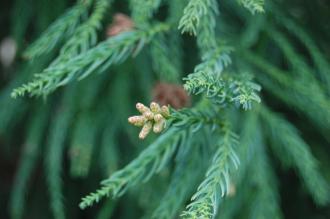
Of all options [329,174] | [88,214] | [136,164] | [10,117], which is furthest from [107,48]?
[88,214]

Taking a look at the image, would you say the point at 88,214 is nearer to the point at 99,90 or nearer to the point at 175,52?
the point at 99,90

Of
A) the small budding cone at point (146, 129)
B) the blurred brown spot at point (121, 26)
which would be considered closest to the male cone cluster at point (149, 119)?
the small budding cone at point (146, 129)

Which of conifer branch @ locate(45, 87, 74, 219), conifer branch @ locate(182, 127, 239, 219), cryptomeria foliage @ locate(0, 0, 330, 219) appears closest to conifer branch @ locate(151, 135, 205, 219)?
cryptomeria foliage @ locate(0, 0, 330, 219)

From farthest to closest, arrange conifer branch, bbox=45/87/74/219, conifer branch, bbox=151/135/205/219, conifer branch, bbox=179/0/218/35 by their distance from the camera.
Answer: conifer branch, bbox=45/87/74/219 < conifer branch, bbox=151/135/205/219 < conifer branch, bbox=179/0/218/35

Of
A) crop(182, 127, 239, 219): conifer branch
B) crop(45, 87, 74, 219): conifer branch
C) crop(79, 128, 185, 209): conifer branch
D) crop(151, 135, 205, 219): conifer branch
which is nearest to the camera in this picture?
crop(182, 127, 239, 219): conifer branch

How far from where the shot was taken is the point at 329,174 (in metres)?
1.57

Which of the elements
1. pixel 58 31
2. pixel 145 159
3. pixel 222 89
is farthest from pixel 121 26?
pixel 222 89

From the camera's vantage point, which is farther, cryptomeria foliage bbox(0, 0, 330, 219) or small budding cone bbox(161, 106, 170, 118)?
cryptomeria foliage bbox(0, 0, 330, 219)

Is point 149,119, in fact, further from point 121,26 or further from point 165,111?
point 121,26

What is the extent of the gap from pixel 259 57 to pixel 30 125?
0.75m

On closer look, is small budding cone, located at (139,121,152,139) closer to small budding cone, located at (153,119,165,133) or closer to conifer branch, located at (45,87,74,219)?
small budding cone, located at (153,119,165,133)

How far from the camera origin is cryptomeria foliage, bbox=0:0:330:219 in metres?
0.99

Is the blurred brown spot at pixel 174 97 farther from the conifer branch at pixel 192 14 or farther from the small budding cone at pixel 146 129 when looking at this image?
the small budding cone at pixel 146 129

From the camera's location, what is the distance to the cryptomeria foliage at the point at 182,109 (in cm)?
99
